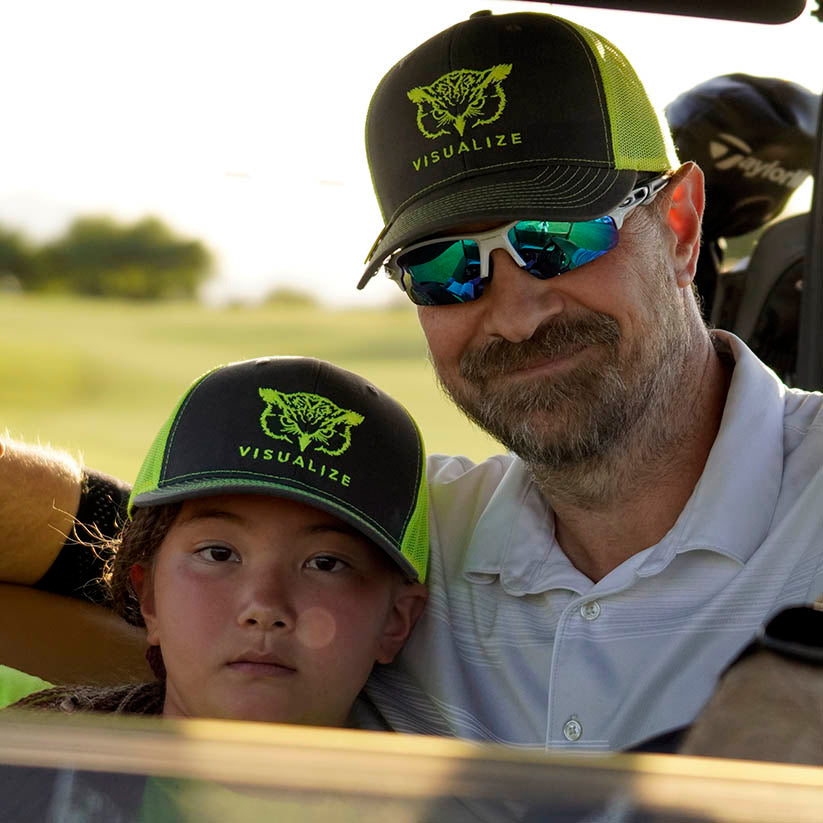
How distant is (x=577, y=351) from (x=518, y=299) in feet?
0.34

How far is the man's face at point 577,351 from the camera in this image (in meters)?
1.65

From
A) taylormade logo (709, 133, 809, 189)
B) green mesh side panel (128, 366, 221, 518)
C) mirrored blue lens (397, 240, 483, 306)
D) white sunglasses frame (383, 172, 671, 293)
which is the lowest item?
green mesh side panel (128, 366, 221, 518)

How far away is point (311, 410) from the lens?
1.63 metres

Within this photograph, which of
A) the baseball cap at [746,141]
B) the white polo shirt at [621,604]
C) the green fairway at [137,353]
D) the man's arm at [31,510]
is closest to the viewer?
the white polo shirt at [621,604]

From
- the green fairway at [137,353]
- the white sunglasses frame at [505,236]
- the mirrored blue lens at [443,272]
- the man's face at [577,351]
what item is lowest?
the green fairway at [137,353]

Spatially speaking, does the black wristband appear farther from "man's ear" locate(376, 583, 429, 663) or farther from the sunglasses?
the sunglasses

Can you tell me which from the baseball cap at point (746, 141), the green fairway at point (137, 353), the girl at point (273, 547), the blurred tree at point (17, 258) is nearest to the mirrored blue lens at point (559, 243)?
the girl at point (273, 547)

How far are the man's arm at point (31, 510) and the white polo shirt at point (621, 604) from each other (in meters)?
0.57

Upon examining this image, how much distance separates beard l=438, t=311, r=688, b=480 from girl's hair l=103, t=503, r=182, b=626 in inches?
18.1

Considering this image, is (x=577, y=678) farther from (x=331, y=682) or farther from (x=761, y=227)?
(x=761, y=227)

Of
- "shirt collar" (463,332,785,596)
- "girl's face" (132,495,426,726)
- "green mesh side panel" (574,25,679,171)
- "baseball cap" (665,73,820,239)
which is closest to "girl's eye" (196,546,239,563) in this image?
"girl's face" (132,495,426,726)

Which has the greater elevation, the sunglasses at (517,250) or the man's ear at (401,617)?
the sunglasses at (517,250)

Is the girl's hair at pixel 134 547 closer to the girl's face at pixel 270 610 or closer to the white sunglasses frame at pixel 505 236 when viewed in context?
the girl's face at pixel 270 610

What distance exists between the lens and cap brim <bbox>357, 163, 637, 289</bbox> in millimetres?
1583
